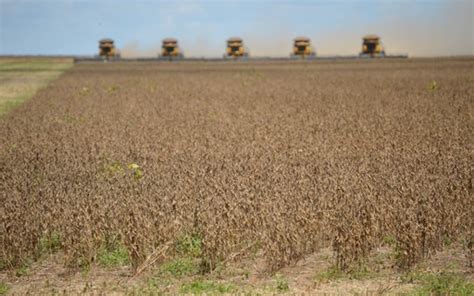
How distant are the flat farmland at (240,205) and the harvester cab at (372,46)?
2026 inches

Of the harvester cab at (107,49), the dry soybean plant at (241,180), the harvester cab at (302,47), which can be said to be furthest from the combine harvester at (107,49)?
the dry soybean plant at (241,180)

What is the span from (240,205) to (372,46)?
62.7 metres

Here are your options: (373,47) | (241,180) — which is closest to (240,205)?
(241,180)

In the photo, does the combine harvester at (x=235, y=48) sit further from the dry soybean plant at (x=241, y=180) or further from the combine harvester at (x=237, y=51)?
the dry soybean plant at (x=241, y=180)

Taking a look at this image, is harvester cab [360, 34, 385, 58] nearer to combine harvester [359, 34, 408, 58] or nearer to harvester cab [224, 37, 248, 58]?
combine harvester [359, 34, 408, 58]

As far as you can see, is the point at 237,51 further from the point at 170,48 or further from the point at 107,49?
the point at 107,49

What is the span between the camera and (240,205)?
9.73m

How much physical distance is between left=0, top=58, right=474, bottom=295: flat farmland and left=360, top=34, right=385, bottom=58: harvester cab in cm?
5146

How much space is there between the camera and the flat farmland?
7.96 metres

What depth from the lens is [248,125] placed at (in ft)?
62.1

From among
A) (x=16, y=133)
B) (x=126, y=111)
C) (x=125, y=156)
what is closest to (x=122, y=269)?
(x=125, y=156)

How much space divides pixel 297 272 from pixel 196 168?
5022 mm

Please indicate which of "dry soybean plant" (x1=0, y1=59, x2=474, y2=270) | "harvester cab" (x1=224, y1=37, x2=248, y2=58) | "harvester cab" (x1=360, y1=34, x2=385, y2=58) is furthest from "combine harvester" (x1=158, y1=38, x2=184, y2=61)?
"dry soybean plant" (x1=0, y1=59, x2=474, y2=270)

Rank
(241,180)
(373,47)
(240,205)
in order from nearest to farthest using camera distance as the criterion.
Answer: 1. (240,205)
2. (241,180)
3. (373,47)
